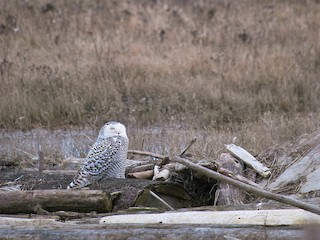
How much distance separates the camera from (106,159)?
6.68 meters

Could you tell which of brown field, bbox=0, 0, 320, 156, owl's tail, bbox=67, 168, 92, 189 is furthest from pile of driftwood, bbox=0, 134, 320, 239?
brown field, bbox=0, 0, 320, 156

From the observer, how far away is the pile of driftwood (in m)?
4.43

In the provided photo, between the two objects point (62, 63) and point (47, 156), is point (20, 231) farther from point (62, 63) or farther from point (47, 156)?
point (62, 63)

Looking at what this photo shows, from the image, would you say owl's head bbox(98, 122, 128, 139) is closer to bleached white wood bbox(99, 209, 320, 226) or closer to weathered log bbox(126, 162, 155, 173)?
weathered log bbox(126, 162, 155, 173)

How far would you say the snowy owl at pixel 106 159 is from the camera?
257 inches

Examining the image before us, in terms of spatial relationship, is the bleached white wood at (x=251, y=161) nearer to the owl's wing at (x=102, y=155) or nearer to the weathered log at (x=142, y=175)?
the weathered log at (x=142, y=175)

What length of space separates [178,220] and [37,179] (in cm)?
234

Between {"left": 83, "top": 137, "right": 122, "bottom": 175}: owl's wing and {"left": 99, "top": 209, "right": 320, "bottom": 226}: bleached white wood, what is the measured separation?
5.14 ft

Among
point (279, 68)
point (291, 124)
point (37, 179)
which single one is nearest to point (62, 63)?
point (279, 68)

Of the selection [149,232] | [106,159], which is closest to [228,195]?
[106,159]

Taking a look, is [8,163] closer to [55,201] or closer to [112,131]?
[112,131]

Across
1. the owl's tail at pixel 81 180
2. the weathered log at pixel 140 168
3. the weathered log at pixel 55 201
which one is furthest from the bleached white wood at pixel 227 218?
the weathered log at pixel 140 168

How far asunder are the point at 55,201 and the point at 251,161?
6.13 feet

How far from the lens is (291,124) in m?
10.4
